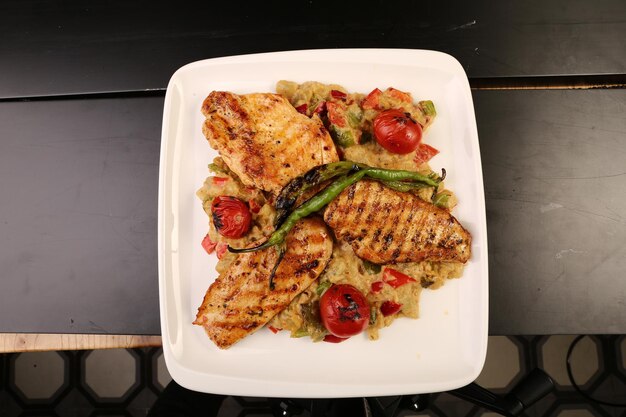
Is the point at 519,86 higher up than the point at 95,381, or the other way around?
the point at 519,86

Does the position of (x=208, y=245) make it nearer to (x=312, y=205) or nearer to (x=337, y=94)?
(x=312, y=205)

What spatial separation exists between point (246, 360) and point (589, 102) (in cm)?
334

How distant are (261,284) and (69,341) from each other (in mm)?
1993

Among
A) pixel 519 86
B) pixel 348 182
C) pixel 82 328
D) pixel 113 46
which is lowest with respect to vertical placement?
pixel 82 328

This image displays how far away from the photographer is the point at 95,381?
16.5 ft

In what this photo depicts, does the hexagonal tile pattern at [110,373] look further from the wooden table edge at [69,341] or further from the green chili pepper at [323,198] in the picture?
the green chili pepper at [323,198]

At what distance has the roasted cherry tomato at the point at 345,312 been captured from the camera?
2787mm

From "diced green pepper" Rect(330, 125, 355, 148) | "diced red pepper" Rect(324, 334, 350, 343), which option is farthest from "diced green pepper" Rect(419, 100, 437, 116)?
"diced red pepper" Rect(324, 334, 350, 343)

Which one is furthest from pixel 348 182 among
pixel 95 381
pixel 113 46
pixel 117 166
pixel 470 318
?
pixel 95 381

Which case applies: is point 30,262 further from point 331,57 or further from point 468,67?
point 468,67

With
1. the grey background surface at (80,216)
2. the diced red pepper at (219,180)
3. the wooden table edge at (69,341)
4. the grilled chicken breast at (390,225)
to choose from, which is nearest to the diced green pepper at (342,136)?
the grilled chicken breast at (390,225)

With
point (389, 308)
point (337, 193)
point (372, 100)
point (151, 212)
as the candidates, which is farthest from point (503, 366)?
point (151, 212)

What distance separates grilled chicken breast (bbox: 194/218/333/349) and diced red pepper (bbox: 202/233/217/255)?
0.30m

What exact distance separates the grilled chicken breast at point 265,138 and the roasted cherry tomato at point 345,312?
77 cm
